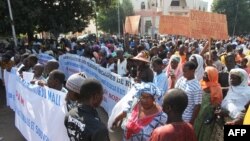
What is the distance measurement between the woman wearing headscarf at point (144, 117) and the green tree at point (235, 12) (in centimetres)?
4959

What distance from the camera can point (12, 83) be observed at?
7918mm

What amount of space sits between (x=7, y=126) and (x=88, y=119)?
537 centimetres

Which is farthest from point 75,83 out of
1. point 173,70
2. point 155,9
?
point 155,9

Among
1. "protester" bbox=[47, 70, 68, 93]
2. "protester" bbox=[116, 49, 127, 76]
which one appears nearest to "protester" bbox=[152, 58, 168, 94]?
"protester" bbox=[47, 70, 68, 93]

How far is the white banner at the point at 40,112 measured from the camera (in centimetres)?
472

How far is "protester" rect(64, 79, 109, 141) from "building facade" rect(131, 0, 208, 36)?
62.7m

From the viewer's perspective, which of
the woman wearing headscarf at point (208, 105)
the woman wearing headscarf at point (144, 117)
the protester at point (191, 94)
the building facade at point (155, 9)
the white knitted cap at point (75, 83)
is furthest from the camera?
the building facade at point (155, 9)

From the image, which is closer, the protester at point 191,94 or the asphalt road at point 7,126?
the protester at point 191,94

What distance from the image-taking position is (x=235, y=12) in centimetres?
5150

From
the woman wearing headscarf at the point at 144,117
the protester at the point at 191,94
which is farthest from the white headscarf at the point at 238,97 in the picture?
the woman wearing headscarf at the point at 144,117

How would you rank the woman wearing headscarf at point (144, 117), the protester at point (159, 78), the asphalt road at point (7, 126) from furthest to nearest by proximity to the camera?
the asphalt road at point (7, 126)
the protester at point (159, 78)
the woman wearing headscarf at point (144, 117)

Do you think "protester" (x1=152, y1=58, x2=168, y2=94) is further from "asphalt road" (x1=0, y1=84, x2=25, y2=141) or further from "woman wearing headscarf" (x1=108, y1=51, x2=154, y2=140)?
"asphalt road" (x1=0, y1=84, x2=25, y2=141)

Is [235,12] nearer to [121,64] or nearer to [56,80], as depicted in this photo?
[121,64]

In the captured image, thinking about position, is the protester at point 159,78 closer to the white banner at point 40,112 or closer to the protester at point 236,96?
the protester at point 236,96
